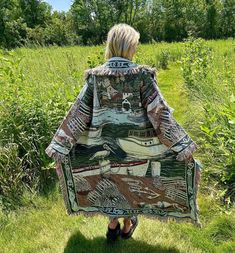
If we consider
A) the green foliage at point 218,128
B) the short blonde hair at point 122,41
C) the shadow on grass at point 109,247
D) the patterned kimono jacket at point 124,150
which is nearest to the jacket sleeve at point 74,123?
the patterned kimono jacket at point 124,150

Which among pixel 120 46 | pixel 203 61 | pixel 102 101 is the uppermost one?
pixel 120 46

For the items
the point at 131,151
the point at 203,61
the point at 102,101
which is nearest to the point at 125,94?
the point at 102,101

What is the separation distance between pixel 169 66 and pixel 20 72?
914 cm

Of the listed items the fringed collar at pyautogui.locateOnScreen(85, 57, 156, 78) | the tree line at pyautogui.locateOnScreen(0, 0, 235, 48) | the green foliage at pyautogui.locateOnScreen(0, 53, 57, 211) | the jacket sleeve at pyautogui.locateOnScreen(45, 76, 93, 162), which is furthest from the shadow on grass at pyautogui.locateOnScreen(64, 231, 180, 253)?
the tree line at pyautogui.locateOnScreen(0, 0, 235, 48)

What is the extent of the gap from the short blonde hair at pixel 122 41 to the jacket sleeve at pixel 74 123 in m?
0.33

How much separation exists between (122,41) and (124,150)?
0.84 metres

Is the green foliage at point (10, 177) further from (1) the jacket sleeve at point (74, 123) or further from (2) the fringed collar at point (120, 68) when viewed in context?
(2) the fringed collar at point (120, 68)

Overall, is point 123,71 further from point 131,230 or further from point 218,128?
point 218,128

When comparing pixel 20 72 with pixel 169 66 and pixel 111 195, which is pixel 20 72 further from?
pixel 169 66

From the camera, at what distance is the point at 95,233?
3.36 metres

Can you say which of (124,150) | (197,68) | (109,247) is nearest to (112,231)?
(109,247)

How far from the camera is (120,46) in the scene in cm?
256

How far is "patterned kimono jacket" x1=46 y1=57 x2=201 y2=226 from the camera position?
259cm

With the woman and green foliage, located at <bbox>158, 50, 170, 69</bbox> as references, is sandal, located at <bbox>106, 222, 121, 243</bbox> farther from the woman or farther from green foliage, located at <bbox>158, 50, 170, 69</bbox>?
green foliage, located at <bbox>158, 50, 170, 69</bbox>
